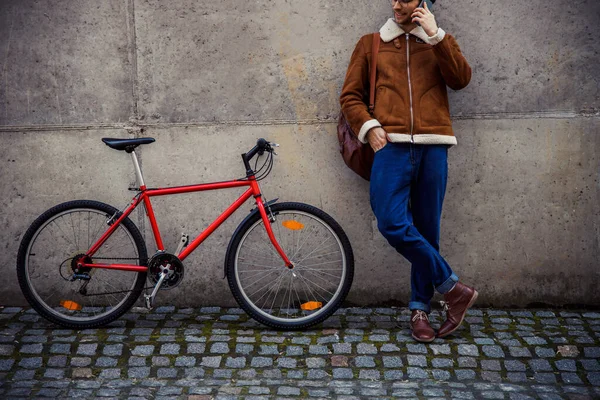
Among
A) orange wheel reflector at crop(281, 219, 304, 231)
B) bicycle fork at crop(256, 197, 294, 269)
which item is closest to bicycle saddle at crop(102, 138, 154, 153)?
bicycle fork at crop(256, 197, 294, 269)

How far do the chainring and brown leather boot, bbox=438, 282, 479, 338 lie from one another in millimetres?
1900

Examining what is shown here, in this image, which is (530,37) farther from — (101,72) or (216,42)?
(101,72)

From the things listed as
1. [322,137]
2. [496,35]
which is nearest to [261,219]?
[322,137]

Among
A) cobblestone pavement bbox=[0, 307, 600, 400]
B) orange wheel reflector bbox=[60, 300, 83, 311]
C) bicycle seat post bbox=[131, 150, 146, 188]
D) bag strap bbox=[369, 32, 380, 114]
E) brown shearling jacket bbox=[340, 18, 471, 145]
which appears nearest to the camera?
cobblestone pavement bbox=[0, 307, 600, 400]

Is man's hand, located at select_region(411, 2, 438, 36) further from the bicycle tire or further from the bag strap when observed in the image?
the bicycle tire

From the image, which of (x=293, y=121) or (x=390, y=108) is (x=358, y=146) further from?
(x=293, y=121)

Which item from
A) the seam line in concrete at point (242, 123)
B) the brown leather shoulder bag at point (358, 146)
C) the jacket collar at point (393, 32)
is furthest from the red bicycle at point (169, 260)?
the jacket collar at point (393, 32)

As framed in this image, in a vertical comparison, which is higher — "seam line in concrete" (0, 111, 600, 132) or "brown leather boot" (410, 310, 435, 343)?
"seam line in concrete" (0, 111, 600, 132)

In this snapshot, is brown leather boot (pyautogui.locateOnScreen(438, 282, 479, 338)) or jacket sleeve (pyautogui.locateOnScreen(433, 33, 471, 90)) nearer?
jacket sleeve (pyautogui.locateOnScreen(433, 33, 471, 90))

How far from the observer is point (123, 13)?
588 cm

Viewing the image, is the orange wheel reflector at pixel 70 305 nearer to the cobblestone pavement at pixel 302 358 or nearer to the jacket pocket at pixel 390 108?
the cobblestone pavement at pixel 302 358

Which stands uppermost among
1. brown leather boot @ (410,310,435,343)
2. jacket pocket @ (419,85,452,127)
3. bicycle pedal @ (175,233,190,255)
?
jacket pocket @ (419,85,452,127)

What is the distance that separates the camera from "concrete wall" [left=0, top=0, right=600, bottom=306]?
5.84 m

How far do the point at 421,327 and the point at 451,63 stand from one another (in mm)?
1813
